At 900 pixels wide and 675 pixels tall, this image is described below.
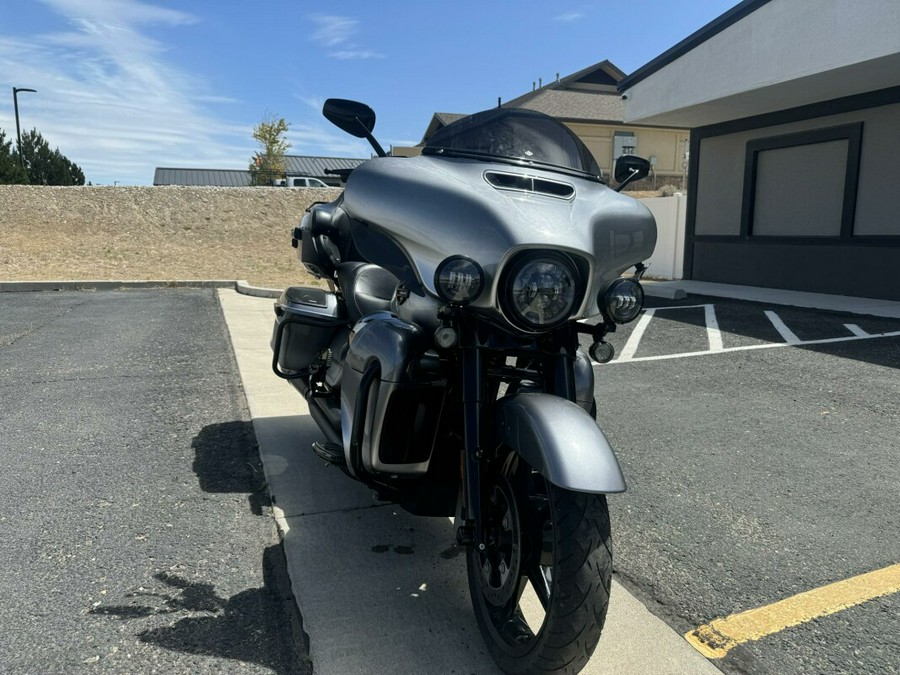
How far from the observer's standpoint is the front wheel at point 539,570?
1887mm

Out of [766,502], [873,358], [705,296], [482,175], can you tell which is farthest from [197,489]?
[705,296]

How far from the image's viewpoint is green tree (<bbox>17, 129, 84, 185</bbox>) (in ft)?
121

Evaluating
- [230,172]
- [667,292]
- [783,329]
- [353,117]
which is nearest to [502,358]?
[353,117]

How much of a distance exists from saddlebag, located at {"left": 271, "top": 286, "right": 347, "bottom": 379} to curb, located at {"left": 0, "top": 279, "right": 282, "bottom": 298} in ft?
27.8

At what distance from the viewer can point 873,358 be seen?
652cm

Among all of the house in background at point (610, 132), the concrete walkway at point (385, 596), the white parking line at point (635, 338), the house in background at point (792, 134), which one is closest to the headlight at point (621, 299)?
the concrete walkway at point (385, 596)

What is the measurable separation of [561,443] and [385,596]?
3.66 feet

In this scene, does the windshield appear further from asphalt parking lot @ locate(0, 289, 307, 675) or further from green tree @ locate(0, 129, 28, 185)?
green tree @ locate(0, 129, 28, 185)

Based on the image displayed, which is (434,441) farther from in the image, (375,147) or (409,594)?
(375,147)

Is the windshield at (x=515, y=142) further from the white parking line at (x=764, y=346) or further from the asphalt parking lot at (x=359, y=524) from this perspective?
the white parking line at (x=764, y=346)

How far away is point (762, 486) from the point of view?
11.9ft

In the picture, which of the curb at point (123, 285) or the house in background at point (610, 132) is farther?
the house in background at point (610, 132)

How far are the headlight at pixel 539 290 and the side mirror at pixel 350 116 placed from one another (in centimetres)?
118

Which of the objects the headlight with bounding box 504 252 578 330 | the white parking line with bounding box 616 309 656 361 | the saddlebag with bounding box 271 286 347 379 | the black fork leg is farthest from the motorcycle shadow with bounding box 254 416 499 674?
the white parking line with bounding box 616 309 656 361
